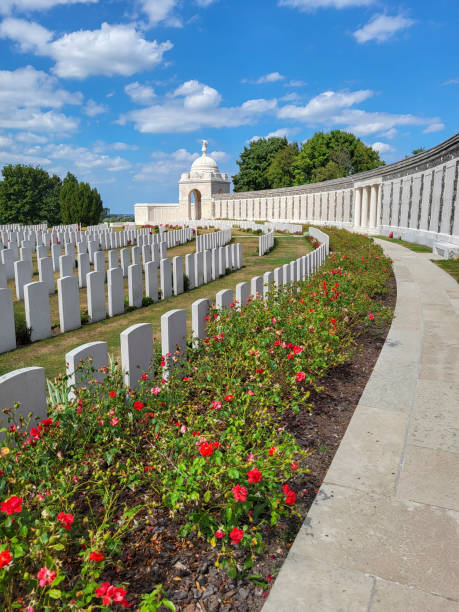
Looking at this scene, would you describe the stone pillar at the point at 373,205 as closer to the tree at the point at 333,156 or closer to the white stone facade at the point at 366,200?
the white stone facade at the point at 366,200

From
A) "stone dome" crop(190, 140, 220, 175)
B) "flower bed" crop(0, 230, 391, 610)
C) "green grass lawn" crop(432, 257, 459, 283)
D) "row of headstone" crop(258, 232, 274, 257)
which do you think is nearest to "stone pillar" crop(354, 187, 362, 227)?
"row of headstone" crop(258, 232, 274, 257)

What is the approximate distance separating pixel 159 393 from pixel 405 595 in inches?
77.0

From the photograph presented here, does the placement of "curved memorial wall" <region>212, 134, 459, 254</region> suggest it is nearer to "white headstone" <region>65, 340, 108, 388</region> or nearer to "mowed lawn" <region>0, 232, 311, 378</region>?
"mowed lawn" <region>0, 232, 311, 378</region>

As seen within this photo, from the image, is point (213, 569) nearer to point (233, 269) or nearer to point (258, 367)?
point (258, 367)

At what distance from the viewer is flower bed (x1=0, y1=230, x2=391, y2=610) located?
1.76m

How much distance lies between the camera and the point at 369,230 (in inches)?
1515

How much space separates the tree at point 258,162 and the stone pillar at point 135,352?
7607 centimetres

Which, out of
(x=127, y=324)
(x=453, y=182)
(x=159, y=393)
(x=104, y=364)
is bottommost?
(x=127, y=324)

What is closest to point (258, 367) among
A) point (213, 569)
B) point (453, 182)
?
point (213, 569)

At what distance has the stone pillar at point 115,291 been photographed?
8.23 m

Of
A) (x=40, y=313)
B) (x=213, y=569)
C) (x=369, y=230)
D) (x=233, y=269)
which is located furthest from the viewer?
(x=369, y=230)

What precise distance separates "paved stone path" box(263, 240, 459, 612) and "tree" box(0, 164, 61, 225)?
66210 millimetres

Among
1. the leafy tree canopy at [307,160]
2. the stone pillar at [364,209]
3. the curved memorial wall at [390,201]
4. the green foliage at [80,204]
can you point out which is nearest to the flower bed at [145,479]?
the curved memorial wall at [390,201]

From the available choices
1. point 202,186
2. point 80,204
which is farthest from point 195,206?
point 80,204
